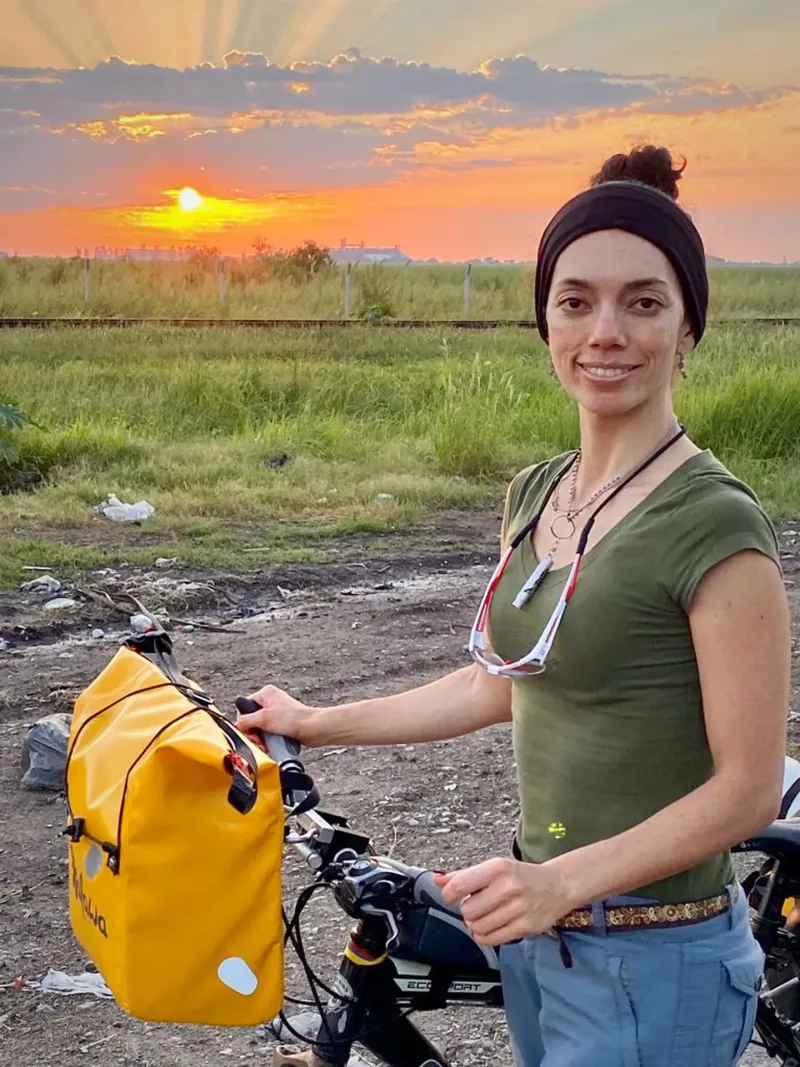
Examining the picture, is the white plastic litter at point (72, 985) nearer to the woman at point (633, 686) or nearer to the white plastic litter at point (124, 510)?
the woman at point (633, 686)

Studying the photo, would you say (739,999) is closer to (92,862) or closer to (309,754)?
(92,862)

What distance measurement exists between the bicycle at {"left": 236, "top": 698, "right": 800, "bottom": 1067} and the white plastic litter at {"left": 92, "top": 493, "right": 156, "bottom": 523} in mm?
6535

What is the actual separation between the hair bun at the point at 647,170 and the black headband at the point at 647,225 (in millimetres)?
49

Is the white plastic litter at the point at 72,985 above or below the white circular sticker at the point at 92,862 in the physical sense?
below

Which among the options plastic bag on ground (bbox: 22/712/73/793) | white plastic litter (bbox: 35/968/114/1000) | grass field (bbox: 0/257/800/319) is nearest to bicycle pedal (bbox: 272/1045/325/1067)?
white plastic litter (bbox: 35/968/114/1000)

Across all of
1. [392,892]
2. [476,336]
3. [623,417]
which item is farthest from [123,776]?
[476,336]

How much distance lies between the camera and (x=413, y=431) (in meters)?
11.8

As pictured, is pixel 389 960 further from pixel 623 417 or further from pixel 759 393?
pixel 759 393

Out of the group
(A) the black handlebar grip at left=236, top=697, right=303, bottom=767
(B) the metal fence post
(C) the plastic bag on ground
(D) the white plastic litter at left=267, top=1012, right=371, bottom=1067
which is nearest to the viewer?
(A) the black handlebar grip at left=236, top=697, right=303, bottom=767

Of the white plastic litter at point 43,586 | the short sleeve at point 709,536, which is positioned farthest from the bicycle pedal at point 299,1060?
the white plastic litter at point 43,586

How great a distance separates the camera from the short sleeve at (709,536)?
61.2 inches

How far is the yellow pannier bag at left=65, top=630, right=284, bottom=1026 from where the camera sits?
1556mm

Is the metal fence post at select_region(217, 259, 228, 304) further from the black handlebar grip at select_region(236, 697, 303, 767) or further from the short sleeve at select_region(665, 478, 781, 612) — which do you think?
the short sleeve at select_region(665, 478, 781, 612)

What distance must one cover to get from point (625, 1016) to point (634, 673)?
45 centimetres
